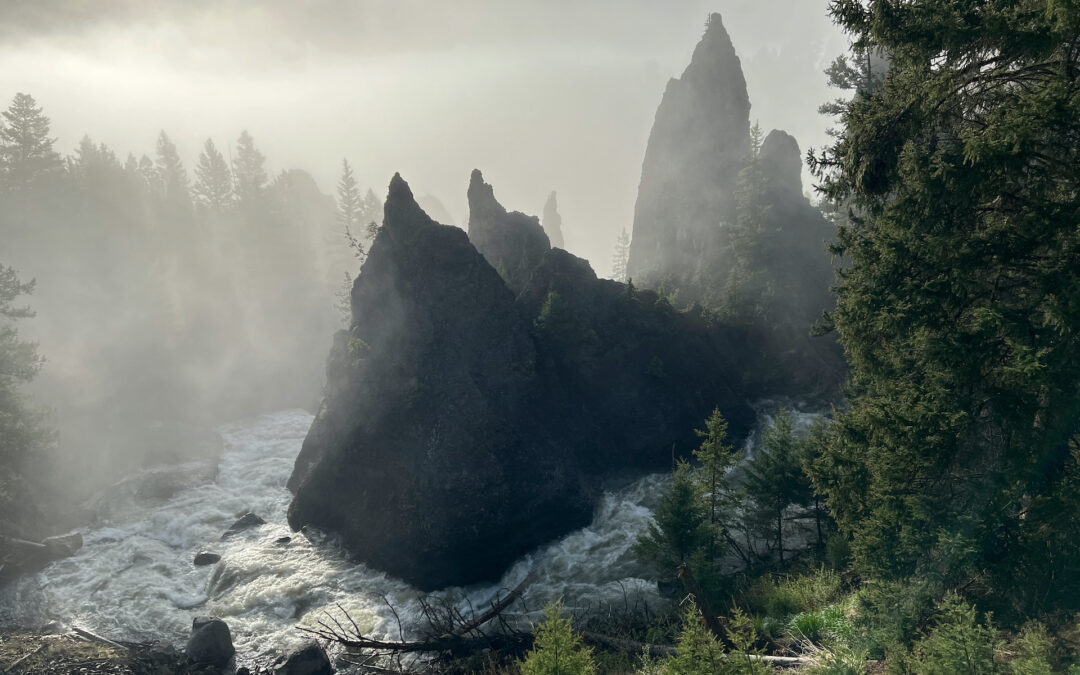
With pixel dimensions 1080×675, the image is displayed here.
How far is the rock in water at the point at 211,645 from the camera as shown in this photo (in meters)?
19.7

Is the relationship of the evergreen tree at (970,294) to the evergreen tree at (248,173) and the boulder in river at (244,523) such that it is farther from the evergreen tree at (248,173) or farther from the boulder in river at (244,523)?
the evergreen tree at (248,173)

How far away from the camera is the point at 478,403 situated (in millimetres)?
29453

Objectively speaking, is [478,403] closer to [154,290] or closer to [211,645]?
[211,645]

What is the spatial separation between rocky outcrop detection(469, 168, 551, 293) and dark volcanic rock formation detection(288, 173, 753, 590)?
21.8 ft

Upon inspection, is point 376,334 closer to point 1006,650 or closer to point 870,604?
point 870,604

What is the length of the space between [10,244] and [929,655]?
257 feet

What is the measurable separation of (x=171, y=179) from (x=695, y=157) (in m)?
78.5

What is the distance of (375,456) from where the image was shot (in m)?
28.9

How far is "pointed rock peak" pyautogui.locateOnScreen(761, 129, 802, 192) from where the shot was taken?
56719mm

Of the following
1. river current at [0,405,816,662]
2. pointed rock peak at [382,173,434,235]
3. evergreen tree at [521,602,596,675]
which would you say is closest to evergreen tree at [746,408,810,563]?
river current at [0,405,816,662]

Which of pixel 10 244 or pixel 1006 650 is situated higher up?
pixel 10 244

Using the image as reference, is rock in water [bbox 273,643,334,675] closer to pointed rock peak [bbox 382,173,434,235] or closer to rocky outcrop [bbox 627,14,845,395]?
pointed rock peak [bbox 382,173,434,235]

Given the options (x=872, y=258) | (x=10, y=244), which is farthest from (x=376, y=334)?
(x=10, y=244)

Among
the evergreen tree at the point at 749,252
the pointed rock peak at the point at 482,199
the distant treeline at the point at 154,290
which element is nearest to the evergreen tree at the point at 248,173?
the distant treeline at the point at 154,290
